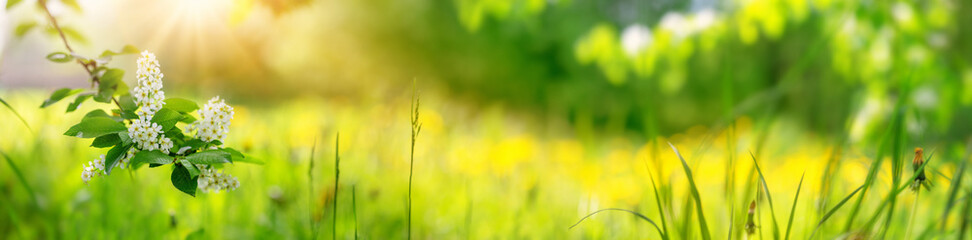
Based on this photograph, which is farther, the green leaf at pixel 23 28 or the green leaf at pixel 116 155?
the green leaf at pixel 23 28

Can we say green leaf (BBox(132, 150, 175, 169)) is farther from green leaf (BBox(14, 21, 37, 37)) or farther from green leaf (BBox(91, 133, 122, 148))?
green leaf (BBox(14, 21, 37, 37))

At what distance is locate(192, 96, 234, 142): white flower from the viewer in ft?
2.63

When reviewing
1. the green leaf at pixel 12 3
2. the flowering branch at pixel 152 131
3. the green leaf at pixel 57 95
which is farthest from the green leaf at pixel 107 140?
the green leaf at pixel 12 3

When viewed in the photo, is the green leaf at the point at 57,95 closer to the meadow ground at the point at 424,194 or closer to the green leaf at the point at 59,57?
the green leaf at the point at 59,57

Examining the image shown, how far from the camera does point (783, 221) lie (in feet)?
7.54

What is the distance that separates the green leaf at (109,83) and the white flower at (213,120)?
0.45 ft

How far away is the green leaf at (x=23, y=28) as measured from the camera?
3.26 ft

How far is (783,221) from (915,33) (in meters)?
0.94

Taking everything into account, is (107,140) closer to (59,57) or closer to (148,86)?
(148,86)

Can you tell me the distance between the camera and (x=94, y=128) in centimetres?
76

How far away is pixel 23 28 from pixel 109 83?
0.30 meters

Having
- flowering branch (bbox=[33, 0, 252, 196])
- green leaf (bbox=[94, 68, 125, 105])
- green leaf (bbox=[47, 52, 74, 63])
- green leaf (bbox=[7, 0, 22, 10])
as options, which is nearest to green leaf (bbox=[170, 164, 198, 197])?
flowering branch (bbox=[33, 0, 252, 196])

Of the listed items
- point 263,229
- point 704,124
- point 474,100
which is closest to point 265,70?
point 474,100

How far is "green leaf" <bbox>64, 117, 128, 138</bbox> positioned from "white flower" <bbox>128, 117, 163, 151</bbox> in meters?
0.02
